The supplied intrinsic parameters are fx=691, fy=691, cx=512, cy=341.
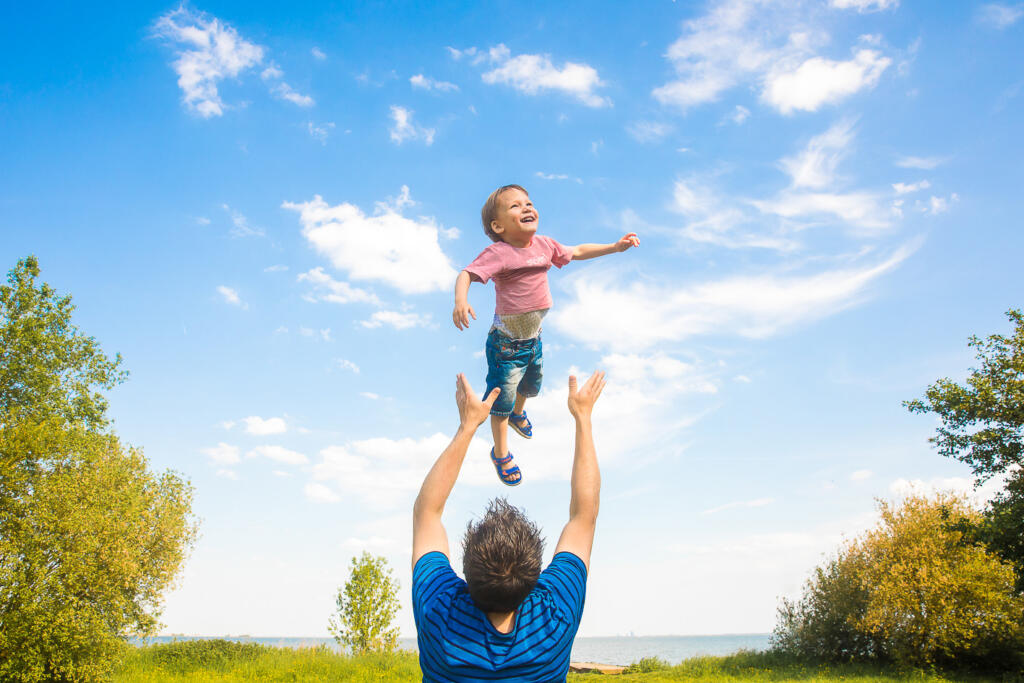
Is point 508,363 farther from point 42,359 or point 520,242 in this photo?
point 42,359

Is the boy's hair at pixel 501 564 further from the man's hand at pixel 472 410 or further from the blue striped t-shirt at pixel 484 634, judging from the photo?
Result: the man's hand at pixel 472 410

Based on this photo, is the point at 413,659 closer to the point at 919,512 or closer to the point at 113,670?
the point at 113,670

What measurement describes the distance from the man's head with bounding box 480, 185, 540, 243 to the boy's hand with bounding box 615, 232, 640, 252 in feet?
2.35

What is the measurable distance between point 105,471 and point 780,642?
24085mm

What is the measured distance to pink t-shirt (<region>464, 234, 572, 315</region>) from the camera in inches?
161

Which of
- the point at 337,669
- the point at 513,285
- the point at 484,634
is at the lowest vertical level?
the point at 337,669

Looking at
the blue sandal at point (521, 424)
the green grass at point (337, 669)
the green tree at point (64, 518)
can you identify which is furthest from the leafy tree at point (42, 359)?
the blue sandal at point (521, 424)

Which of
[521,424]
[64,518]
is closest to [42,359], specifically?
[64,518]

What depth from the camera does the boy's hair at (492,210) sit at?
13.7ft

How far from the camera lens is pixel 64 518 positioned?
16438mm

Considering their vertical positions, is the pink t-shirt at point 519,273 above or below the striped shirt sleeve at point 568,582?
above

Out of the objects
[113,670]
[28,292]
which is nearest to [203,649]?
[113,670]

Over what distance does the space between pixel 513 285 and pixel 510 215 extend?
0.43 metres

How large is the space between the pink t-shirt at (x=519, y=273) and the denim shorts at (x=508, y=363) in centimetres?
21
